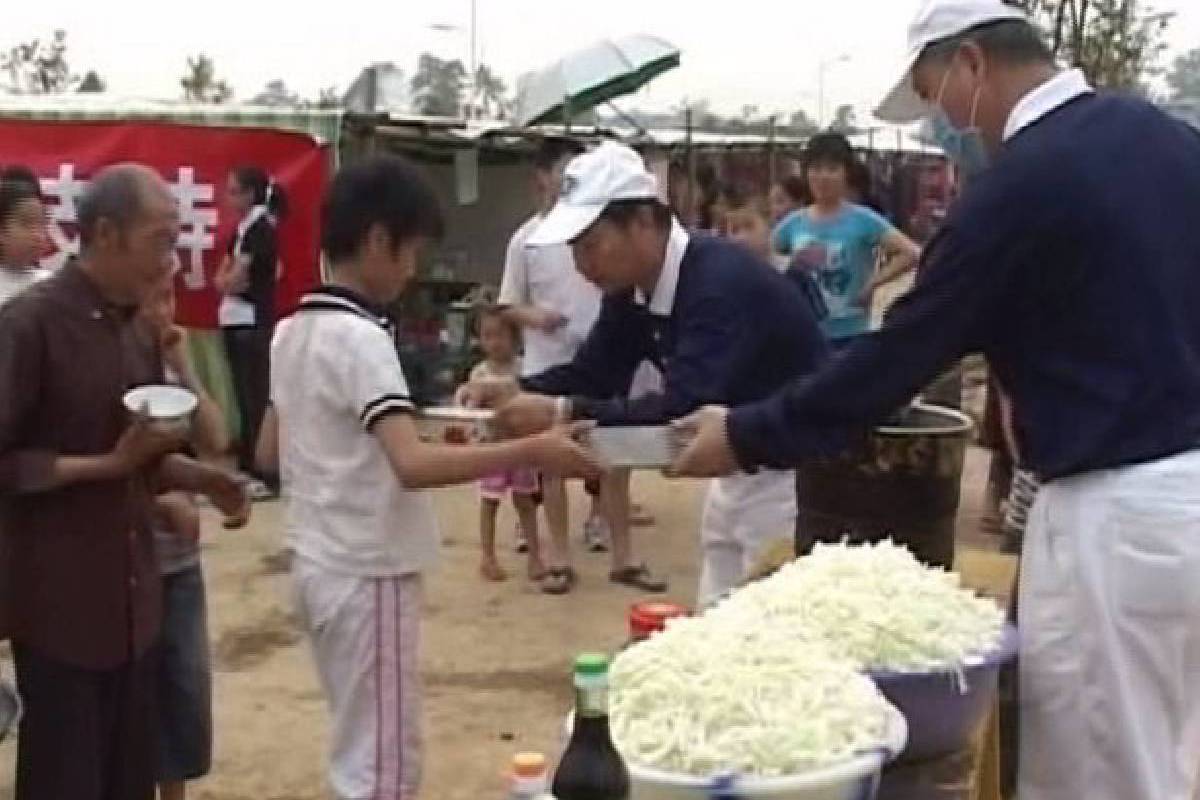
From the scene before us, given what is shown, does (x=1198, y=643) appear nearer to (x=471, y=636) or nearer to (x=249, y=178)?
(x=471, y=636)

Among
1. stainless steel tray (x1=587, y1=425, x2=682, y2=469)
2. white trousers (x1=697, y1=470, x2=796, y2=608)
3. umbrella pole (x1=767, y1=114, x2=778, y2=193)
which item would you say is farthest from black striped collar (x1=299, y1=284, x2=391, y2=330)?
umbrella pole (x1=767, y1=114, x2=778, y2=193)

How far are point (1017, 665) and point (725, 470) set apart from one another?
1.87 feet

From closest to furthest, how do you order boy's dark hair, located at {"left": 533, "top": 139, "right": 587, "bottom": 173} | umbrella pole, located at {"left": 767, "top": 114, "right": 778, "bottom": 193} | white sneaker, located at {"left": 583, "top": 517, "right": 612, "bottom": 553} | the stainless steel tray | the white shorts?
the stainless steel tray < the white shorts < white sneaker, located at {"left": 583, "top": 517, "right": 612, "bottom": 553} < boy's dark hair, located at {"left": 533, "top": 139, "right": 587, "bottom": 173} < umbrella pole, located at {"left": 767, "top": 114, "right": 778, "bottom": 193}

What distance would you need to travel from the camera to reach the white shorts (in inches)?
138

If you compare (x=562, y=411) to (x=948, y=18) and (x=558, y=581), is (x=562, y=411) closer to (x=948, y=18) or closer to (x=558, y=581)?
(x=948, y=18)

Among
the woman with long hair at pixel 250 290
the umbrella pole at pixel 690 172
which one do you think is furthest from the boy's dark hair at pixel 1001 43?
the umbrella pole at pixel 690 172

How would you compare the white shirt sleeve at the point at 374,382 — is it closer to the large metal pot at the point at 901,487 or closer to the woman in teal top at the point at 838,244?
the large metal pot at the point at 901,487

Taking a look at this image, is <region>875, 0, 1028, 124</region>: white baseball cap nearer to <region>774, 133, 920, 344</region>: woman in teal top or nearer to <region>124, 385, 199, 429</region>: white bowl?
<region>124, 385, 199, 429</region>: white bowl

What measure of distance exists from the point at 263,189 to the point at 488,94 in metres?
17.1

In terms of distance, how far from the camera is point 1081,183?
102 inches

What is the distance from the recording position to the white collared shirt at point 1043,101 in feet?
8.84

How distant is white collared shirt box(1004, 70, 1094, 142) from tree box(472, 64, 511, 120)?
18345mm

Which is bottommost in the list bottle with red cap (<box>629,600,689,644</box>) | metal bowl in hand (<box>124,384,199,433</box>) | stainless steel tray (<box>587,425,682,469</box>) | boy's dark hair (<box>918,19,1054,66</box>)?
bottle with red cap (<box>629,600,689,644</box>)

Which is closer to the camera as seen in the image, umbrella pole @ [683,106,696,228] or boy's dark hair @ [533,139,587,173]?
boy's dark hair @ [533,139,587,173]
